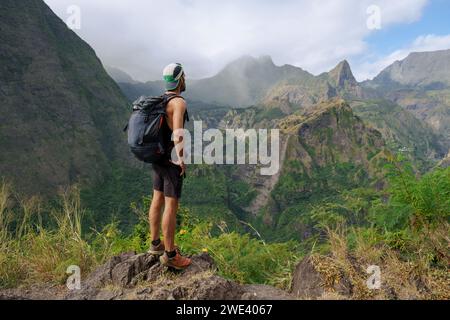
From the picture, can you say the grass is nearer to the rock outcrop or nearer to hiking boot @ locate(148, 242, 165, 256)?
the rock outcrop

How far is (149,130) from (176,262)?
61.9 inches

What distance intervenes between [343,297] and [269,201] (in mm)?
167281

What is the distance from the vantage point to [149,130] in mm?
4281

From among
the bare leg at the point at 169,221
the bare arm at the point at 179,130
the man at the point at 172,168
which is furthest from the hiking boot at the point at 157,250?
the bare arm at the point at 179,130

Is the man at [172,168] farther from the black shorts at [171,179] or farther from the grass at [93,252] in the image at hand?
the grass at [93,252]

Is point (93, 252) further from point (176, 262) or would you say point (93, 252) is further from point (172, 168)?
point (172, 168)

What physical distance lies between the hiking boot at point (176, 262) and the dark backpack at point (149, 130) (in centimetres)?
114

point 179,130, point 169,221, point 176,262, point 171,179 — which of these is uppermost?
point 179,130

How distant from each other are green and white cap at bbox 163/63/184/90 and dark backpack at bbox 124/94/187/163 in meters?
0.30

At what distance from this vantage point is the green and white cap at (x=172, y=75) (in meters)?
4.65

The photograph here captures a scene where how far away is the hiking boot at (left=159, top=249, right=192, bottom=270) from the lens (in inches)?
176

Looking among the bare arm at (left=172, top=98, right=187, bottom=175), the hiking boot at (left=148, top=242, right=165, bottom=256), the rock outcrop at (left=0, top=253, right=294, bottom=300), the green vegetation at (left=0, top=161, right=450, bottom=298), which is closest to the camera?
the rock outcrop at (left=0, top=253, right=294, bottom=300)

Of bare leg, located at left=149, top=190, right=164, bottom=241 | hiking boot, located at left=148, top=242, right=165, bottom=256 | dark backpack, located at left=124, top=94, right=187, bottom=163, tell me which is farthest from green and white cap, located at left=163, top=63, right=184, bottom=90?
hiking boot, located at left=148, top=242, right=165, bottom=256

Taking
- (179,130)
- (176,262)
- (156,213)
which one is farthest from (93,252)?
(179,130)
